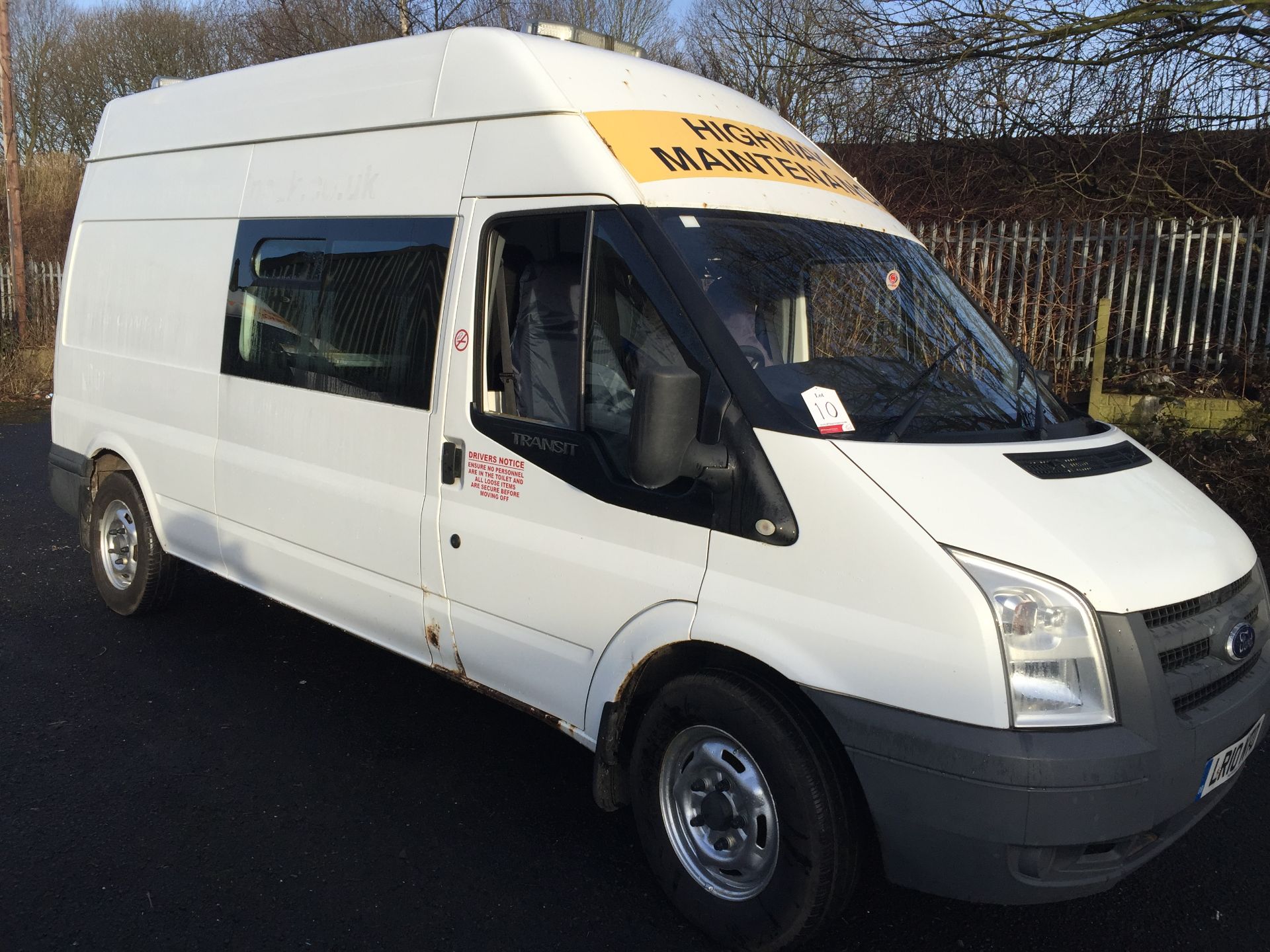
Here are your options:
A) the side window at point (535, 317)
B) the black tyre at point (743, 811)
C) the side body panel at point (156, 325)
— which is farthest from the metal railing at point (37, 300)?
the black tyre at point (743, 811)

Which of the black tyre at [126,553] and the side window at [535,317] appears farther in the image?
the black tyre at [126,553]

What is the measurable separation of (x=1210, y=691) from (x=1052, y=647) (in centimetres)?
61

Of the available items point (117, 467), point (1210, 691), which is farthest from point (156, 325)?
point (1210, 691)

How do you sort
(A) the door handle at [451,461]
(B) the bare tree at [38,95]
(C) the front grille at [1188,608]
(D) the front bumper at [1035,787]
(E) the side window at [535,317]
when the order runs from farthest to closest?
(B) the bare tree at [38,95] → (A) the door handle at [451,461] → (E) the side window at [535,317] → (C) the front grille at [1188,608] → (D) the front bumper at [1035,787]

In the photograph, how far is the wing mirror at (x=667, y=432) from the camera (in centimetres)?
267

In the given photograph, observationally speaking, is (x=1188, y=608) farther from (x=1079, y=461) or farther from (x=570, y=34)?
(x=570, y=34)

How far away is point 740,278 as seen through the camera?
3.07 meters

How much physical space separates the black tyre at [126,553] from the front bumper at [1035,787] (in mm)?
4116

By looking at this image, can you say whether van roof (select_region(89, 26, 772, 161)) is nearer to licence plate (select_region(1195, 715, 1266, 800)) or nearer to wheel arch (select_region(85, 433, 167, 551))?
wheel arch (select_region(85, 433, 167, 551))

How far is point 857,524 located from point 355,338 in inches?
89.8

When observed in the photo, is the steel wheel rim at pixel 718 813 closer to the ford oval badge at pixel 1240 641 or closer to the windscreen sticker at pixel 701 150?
the ford oval badge at pixel 1240 641

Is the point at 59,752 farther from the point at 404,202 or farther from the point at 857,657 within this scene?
the point at 857,657

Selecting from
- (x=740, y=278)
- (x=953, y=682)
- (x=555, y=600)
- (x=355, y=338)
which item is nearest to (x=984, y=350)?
(x=740, y=278)

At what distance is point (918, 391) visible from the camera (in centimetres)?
310
